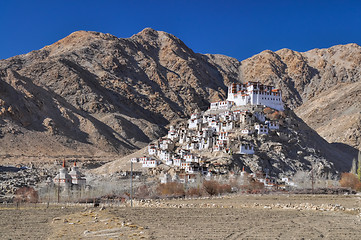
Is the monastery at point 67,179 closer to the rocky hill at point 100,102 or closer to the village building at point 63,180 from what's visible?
the village building at point 63,180

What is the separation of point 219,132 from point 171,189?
25.4 metres

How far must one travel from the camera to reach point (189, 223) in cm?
3200

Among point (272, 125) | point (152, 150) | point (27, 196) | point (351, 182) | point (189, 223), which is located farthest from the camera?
point (152, 150)

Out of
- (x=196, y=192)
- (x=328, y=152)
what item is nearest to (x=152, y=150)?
(x=196, y=192)

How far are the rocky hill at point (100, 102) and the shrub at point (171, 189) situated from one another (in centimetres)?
4388

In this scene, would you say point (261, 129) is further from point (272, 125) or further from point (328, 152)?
point (328, 152)

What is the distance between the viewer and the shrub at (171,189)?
Answer: 205ft

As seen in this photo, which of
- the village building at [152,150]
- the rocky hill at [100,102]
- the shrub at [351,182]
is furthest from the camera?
the rocky hill at [100,102]

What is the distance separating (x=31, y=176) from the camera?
250ft

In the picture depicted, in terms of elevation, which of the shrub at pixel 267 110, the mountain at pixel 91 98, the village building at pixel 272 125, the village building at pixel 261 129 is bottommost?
the village building at pixel 261 129

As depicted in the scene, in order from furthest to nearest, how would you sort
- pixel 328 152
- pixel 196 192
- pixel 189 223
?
pixel 328 152 → pixel 196 192 → pixel 189 223

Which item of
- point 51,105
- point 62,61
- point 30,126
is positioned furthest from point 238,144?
point 62,61

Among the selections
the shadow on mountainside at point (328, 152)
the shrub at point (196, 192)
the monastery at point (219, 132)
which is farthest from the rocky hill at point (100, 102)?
the shrub at point (196, 192)

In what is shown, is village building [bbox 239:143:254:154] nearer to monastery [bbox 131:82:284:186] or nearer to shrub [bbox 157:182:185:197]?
monastery [bbox 131:82:284:186]
